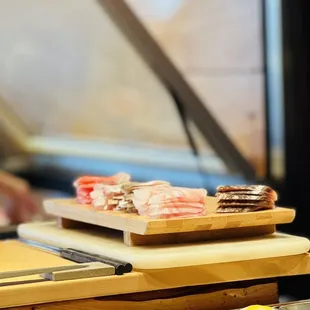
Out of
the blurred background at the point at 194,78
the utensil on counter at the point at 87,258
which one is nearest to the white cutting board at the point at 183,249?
the utensil on counter at the point at 87,258

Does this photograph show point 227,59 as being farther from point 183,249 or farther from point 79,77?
point 183,249

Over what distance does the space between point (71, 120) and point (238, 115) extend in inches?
34.0

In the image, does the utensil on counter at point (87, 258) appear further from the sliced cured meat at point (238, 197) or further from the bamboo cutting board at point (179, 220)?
the sliced cured meat at point (238, 197)

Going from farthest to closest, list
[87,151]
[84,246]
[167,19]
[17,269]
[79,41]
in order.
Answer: [87,151] → [79,41] → [167,19] → [84,246] → [17,269]

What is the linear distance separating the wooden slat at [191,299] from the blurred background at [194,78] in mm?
1279

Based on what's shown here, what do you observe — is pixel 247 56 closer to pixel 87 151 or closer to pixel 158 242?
pixel 87 151

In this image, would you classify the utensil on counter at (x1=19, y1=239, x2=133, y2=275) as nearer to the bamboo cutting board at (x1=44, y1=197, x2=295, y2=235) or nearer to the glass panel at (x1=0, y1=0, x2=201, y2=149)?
the bamboo cutting board at (x1=44, y1=197, x2=295, y2=235)

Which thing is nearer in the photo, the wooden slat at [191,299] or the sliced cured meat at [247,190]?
the wooden slat at [191,299]

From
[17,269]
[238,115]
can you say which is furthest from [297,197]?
[17,269]

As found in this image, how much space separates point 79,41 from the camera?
297 cm

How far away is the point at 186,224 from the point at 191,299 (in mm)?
131

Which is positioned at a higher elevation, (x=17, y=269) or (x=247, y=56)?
(x=247, y=56)

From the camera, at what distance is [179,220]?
1.18 metres

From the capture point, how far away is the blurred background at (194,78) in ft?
8.86
